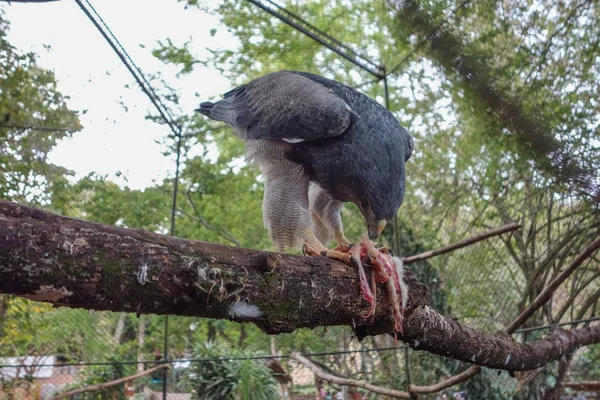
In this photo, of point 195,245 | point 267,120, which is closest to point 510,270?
point 267,120

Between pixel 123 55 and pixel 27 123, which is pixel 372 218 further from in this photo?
pixel 27 123

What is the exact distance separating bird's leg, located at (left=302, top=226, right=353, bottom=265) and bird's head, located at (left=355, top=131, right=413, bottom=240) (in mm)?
296

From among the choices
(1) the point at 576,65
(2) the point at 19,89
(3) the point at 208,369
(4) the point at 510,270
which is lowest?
(3) the point at 208,369

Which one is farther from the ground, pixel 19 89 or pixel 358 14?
pixel 358 14

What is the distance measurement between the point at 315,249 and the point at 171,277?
1482mm

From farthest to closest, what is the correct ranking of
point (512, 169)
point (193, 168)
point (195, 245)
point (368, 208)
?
1. point (193, 168)
2. point (512, 169)
3. point (368, 208)
4. point (195, 245)

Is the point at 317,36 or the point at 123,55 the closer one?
the point at 123,55

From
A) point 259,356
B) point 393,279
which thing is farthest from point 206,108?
point 259,356

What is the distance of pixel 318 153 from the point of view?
2.71 meters

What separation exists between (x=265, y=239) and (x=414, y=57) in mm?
4980

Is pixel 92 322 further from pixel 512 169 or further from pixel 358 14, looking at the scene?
pixel 358 14

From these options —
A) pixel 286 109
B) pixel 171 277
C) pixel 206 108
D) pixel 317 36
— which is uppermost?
pixel 317 36

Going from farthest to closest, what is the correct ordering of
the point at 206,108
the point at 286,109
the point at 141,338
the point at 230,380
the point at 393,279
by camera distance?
the point at 141,338, the point at 230,380, the point at 206,108, the point at 286,109, the point at 393,279

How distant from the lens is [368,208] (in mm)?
2533
